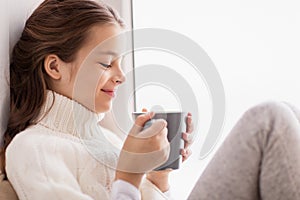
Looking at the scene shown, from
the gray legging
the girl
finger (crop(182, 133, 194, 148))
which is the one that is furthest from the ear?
the gray legging

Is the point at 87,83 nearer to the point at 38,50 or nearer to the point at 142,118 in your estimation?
the point at 38,50

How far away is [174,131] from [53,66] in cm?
37

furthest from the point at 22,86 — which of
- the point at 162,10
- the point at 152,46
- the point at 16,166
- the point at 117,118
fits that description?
the point at 162,10

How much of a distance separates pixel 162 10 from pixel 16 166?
0.89 m

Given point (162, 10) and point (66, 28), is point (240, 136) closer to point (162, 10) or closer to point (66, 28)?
point (66, 28)

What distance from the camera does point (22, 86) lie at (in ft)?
4.11

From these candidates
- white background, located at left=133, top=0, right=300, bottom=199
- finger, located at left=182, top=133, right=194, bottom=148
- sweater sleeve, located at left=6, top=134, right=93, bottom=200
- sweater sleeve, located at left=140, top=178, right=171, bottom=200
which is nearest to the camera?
sweater sleeve, located at left=6, top=134, right=93, bottom=200

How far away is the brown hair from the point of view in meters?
1.22

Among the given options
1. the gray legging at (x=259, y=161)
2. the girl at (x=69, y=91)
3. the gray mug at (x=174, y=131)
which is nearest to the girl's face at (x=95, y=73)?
the girl at (x=69, y=91)

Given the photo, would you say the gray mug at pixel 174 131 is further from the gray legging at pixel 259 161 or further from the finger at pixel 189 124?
the gray legging at pixel 259 161

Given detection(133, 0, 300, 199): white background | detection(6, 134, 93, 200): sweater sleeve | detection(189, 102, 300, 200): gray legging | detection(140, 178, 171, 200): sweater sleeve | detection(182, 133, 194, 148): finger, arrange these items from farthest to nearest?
detection(133, 0, 300, 199): white background < detection(140, 178, 171, 200): sweater sleeve < detection(182, 133, 194, 148): finger < detection(6, 134, 93, 200): sweater sleeve < detection(189, 102, 300, 200): gray legging

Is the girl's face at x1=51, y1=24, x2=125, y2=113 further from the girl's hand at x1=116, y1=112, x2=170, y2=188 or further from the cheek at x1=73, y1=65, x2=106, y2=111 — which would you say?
the girl's hand at x1=116, y1=112, x2=170, y2=188

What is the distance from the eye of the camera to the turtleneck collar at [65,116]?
3.97 feet

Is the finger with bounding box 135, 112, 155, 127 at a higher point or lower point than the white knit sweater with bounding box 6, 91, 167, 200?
higher
